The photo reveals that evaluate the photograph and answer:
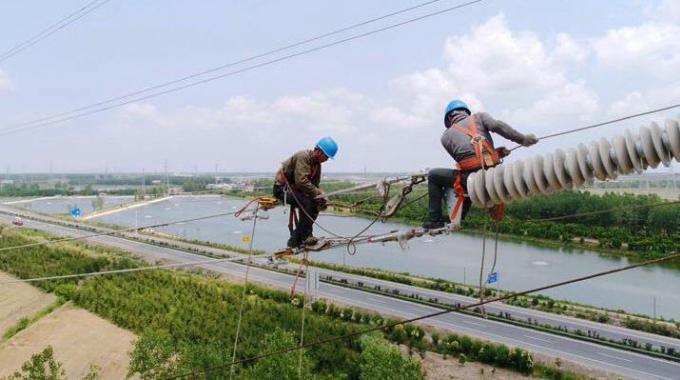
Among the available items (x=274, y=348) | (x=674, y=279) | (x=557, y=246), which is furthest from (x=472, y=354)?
(x=557, y=246)

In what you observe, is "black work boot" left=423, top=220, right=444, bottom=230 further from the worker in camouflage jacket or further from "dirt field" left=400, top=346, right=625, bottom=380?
"dirt field" left=400, top=346, right=625, bottom=380

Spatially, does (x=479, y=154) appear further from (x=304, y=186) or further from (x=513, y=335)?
(x=513, y=335)

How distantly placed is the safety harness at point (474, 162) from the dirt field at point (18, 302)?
16.2m

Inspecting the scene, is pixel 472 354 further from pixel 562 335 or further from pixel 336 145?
pixel 336 145

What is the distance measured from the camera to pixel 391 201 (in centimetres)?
259

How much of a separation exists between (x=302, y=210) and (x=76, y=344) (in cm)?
1225

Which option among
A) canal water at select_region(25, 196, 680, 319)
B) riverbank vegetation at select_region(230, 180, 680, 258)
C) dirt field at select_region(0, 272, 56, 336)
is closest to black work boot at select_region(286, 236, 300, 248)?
canal water at select_region(25, 196, 680, 319)

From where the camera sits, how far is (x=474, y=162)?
6.86 feet

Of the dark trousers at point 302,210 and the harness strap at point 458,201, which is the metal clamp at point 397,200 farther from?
the dark trousers at point 302,210

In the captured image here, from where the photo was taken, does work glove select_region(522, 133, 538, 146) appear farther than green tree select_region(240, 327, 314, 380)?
No

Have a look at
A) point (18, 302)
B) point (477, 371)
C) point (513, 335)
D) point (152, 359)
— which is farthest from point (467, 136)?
point (18, 302)

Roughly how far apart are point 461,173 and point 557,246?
26.4 metres

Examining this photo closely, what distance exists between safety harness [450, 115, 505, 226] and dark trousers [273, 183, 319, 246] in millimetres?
1284

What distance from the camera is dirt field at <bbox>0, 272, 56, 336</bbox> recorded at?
51.5ft
